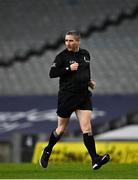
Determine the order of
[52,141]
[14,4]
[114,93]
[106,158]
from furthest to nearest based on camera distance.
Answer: [14,4] < [114,93] < [52,141] < [106,158]

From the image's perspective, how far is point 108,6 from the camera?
802 inches

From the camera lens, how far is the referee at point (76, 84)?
884cm

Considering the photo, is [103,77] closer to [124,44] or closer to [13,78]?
[124,44]

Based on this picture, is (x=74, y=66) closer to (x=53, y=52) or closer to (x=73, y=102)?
(x=73, y=102)

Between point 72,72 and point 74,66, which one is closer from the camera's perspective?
point 74,66

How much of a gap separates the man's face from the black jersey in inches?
3.2

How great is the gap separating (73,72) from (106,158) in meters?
1.01

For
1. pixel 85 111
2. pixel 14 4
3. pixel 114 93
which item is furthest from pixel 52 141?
pixel 14 4

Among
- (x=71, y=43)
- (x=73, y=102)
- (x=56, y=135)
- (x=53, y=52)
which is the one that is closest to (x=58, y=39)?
(x=53, y=52)

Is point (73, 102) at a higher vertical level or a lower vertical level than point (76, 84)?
lower

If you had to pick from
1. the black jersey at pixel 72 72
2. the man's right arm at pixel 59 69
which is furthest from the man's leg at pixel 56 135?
the man's right arm at pixel 59 69

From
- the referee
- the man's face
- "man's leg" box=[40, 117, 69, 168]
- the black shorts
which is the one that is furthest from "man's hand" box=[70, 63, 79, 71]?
"man's leg" box=[40, 117, 69, 168]

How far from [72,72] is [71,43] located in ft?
1.06

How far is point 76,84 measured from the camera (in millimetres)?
8898
